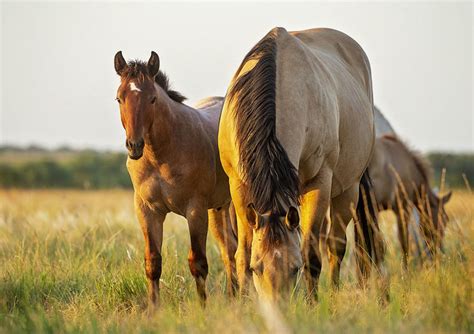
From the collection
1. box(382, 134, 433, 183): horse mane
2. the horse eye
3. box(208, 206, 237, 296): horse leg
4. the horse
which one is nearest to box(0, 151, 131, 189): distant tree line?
box(382, 134, 433, 183): horse mane

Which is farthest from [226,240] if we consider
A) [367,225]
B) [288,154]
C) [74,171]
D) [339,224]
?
[74,171]

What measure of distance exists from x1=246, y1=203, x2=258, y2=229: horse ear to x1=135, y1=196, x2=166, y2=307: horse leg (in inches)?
72.9

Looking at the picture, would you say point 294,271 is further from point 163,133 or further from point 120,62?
point 120,62

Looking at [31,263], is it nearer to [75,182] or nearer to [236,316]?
[236,316]

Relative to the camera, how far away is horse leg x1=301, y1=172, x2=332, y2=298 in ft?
18.2

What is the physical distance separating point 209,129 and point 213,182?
0.58 meters

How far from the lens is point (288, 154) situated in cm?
491

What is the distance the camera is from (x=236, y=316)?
14.1 ft

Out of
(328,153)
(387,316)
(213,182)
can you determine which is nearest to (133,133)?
(213,182)

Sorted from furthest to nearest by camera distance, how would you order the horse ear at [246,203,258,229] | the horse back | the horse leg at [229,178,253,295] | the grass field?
the horse back, the horse leg at [229,178,253,295], the horse ear at [246,203,258,229], the grass field

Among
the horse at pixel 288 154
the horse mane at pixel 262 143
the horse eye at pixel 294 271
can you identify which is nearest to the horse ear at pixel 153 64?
the horse at pixel 288 154

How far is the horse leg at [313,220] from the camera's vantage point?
5.54 m

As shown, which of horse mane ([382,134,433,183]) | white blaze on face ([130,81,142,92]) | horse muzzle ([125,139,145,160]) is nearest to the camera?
horse muzzle ([125,139,145,160])

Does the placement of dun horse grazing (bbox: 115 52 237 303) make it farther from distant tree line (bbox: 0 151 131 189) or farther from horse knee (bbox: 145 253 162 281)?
distant tree line (bbox: 0 151 131 189)
